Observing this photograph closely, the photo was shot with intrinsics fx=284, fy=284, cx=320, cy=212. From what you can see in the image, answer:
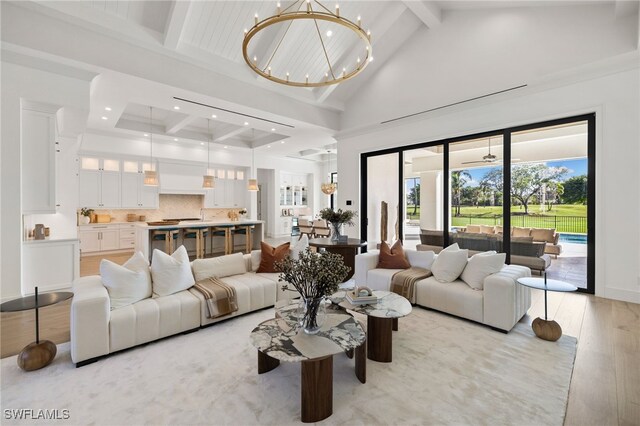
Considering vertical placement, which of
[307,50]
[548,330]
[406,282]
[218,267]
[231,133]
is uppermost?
[307,50]

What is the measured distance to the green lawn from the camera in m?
4.36

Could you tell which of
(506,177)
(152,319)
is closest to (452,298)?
(506,177)

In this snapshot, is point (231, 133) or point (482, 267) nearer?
point (482, 267)

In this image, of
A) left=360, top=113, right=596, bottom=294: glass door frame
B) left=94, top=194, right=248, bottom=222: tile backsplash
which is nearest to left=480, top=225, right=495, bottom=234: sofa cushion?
left=360, top=113, right=596, bottom=294: glass door frame

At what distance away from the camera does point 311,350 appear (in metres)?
1.90

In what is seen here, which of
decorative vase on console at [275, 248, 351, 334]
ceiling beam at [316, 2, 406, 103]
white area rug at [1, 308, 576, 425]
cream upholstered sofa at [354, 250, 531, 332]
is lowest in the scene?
white area rug at [1, 308, 576, 425]

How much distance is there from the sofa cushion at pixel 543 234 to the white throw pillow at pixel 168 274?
17.6ft

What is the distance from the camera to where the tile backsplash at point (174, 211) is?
26.8 feet

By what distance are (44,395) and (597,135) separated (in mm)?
6578

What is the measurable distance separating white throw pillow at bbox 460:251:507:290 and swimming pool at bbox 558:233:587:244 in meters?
2.07

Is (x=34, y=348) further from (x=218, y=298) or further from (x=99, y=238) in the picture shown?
(x=99, y=238)

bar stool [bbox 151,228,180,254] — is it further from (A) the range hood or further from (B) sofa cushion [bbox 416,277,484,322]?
(B) sofa cushion [bbox 416,277,484,322]

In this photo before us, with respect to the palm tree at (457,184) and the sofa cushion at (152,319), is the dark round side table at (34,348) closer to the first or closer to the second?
the sofa cushion at (152,319)

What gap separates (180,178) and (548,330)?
923 centimetres
